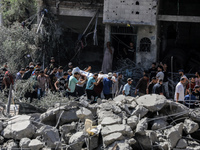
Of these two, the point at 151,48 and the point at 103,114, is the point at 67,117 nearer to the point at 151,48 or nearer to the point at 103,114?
the point at 103,114

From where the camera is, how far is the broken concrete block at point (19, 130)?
9.27 meters

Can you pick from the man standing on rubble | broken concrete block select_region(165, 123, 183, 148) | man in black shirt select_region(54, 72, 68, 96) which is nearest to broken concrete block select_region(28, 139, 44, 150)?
broken concrete block select_region(165, 123, 183, 148)

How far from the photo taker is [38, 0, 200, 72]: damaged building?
17.3 metres

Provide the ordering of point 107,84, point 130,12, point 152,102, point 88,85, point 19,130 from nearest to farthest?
Answer: 1. point 19,130
2. point 152,102
3. point 88,85
4. point 107,84
5. point 130,12

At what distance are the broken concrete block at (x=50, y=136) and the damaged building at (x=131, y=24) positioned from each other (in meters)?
7.93

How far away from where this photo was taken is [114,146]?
28.1 ft

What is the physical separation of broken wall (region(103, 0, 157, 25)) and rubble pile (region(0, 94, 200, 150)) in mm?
7477

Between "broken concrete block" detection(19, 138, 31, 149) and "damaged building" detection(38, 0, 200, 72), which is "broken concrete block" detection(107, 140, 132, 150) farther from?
"damaged building" detection(38, 0, 200, 72)

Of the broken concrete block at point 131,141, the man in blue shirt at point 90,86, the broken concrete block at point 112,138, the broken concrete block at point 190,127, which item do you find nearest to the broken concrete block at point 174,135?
the broken concrete block at point 190,127

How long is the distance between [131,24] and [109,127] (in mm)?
9130

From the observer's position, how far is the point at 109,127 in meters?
8.95

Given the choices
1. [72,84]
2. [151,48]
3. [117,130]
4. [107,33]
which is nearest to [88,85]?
[72,84]

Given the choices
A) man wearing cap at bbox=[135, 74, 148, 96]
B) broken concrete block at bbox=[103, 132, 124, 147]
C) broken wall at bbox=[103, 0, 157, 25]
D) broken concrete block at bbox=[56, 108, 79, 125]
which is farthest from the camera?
broken wall at bbox=[103, 0, 157, 25]

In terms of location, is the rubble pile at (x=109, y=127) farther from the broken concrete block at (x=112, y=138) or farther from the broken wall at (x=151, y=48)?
the broken wall at (x=151, y=48)
